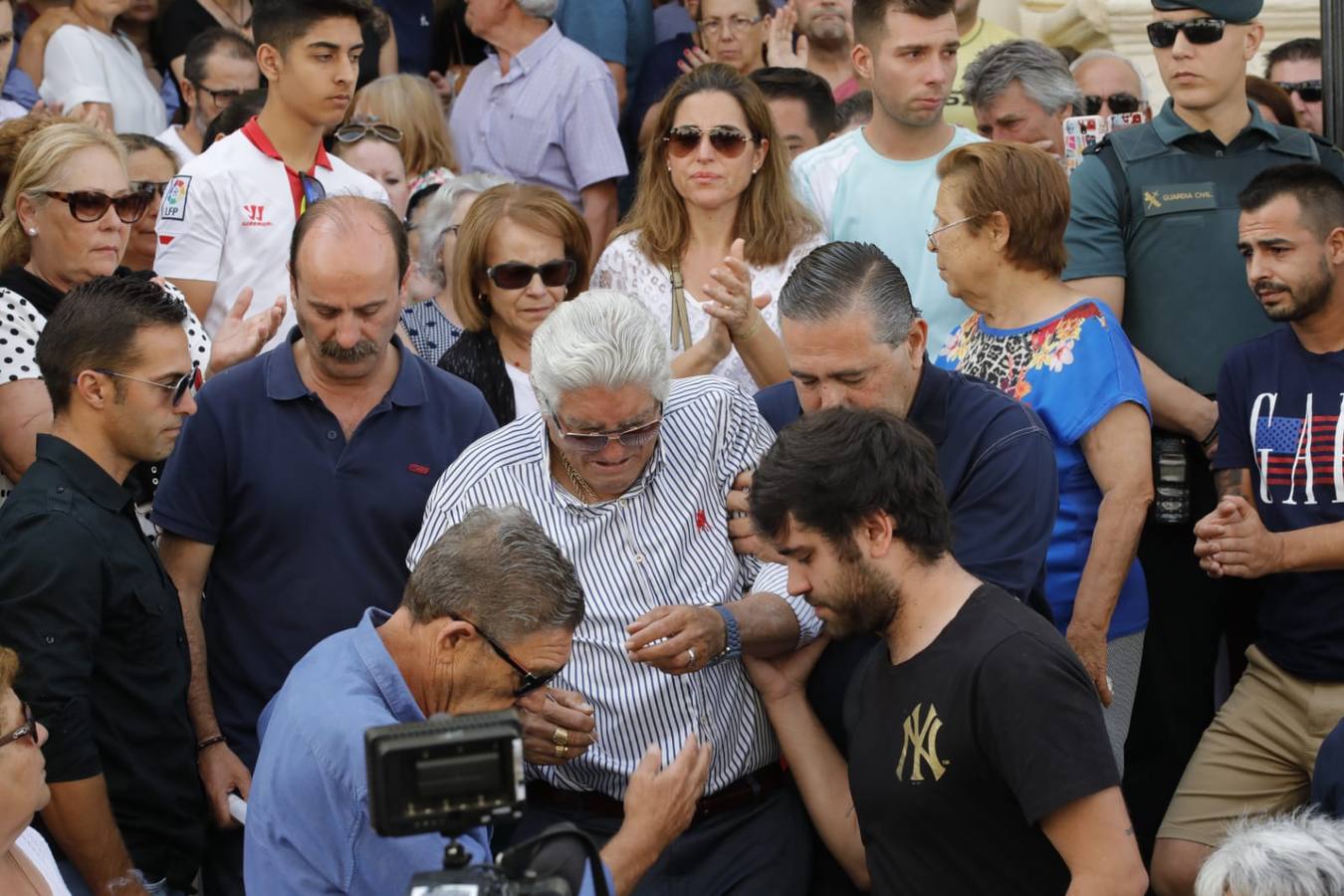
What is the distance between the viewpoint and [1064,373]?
15.0ft

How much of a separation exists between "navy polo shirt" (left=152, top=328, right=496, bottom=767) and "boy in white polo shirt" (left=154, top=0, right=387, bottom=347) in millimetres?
1182

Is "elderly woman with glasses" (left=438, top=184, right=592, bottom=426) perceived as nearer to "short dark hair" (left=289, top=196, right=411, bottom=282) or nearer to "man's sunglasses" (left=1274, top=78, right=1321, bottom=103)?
"short dark hair" (left=289, top=196, right=411, bottom=282)

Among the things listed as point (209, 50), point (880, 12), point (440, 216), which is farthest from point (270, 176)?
point (880, 12)

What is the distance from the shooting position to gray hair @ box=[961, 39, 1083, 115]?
21.6ft

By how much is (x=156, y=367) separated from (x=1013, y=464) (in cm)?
203

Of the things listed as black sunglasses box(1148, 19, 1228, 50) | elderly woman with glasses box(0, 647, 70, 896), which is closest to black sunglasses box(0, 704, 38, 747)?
elderly woman with glasses box(0, 647, 70, 896)

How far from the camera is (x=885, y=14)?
5.71 meters

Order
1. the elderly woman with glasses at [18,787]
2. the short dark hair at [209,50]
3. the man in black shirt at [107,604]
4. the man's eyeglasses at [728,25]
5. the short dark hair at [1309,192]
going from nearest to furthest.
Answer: the elderly woman with glasses at [18,787], the man in black shirt at [107,604], the short dark hair at [1309,192], the short dark hair at [209,50], the man's eyeglasses at [728,25]

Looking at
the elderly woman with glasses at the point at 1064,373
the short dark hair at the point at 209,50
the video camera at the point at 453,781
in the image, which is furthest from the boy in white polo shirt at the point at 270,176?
the video camera at the point at 453,781

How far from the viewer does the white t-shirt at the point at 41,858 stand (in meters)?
3.48

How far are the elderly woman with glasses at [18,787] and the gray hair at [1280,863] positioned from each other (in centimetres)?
241

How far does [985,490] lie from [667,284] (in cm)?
174

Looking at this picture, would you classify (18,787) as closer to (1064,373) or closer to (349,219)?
(349,219)

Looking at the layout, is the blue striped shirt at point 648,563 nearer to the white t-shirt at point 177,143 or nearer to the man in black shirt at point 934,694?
the man in black shirt at point 934,694
